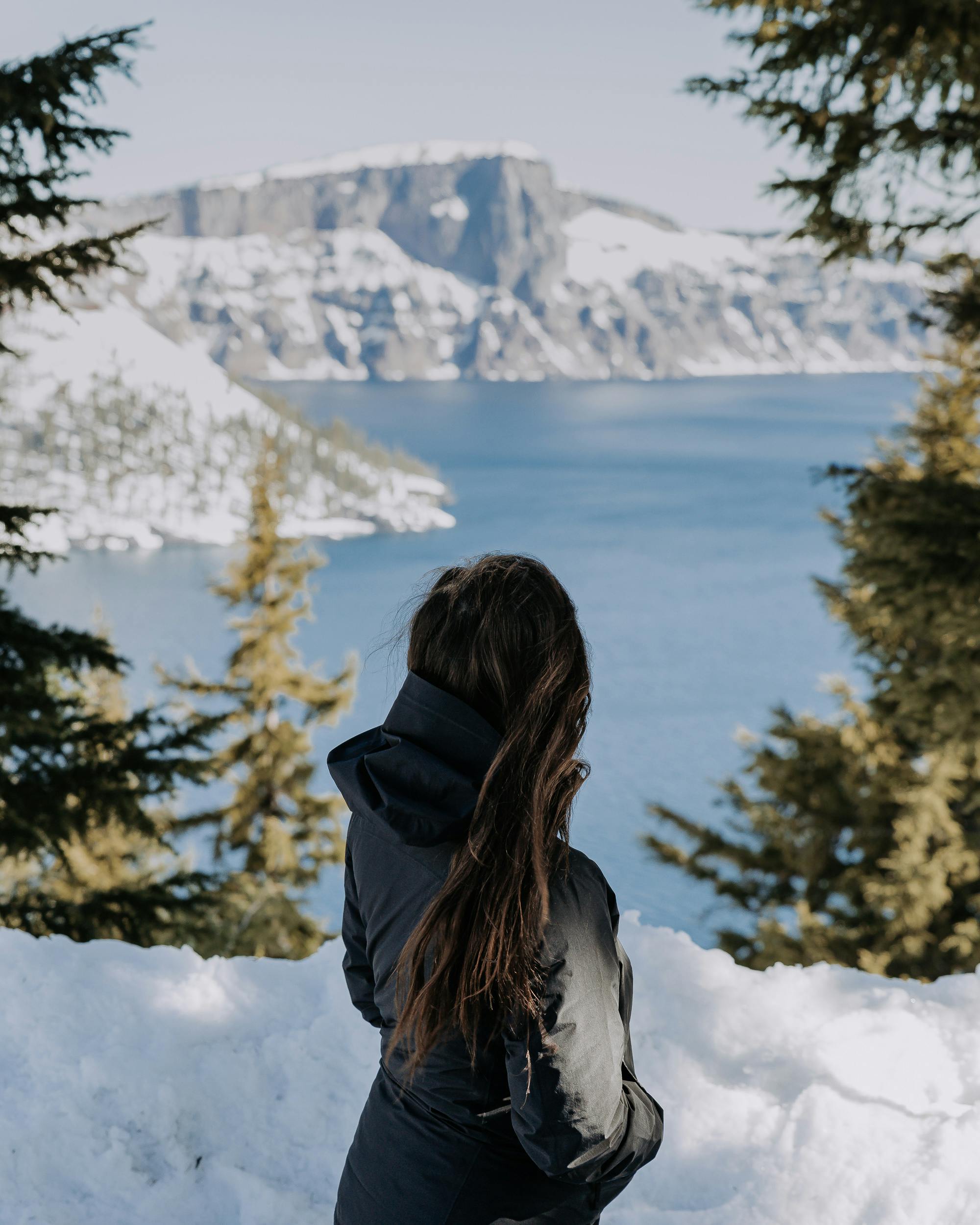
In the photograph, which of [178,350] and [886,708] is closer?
[886,708]

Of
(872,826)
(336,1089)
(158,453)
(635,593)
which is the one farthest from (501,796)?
(158,453)

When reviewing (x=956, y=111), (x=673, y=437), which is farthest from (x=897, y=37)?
(x=673, y=437)

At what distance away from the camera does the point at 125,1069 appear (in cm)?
322

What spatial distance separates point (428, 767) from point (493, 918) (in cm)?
25

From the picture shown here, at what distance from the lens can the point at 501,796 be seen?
59.3 inches

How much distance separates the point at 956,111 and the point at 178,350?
16446cm

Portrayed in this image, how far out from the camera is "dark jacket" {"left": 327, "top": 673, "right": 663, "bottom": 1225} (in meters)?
1.50

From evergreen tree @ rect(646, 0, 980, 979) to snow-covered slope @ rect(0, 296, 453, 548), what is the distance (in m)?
80.9

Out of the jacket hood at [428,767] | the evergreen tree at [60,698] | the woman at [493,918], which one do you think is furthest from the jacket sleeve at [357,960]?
the evergreen tree at [60,698]

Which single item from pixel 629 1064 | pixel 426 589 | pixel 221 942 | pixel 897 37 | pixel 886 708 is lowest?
pixel 221 942

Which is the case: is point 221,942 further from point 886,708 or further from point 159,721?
point 886,708

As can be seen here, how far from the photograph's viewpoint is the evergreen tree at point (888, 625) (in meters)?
4.98

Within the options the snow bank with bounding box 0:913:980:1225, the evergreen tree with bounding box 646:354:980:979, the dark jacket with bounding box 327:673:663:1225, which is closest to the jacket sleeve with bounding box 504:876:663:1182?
the dark jacket with bounding box 327:673:663:1225

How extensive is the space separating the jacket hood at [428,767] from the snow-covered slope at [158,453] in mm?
91431
